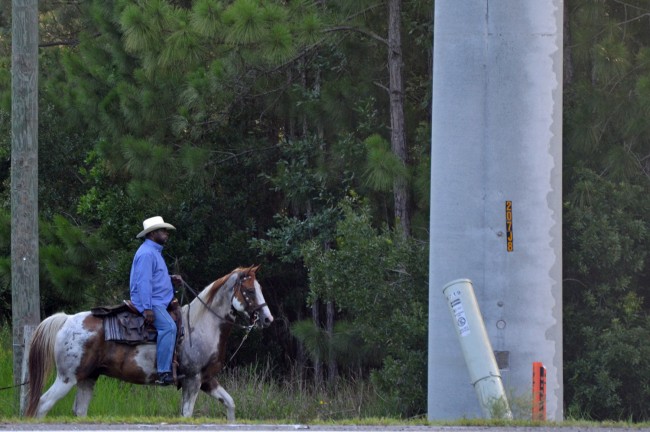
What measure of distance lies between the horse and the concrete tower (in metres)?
2.86

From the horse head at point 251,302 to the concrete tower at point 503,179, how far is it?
252 cm

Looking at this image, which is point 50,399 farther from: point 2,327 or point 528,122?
point 2,327

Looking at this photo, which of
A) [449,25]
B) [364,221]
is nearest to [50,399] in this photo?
[364,221]

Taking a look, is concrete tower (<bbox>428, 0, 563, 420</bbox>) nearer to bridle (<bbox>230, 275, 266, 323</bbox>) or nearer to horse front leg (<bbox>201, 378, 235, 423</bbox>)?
bridle (<bbox>230, 275, 266, 323</bbox>)

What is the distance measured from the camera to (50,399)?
43.4 ft

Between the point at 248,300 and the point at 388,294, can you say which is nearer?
the point at 248,300

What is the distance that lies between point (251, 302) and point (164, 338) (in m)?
1.05

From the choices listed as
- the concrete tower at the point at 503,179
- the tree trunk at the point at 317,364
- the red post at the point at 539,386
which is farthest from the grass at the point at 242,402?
the red post at the point at 539,386

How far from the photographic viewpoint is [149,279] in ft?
41.9

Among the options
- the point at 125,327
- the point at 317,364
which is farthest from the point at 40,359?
the point at 317,364

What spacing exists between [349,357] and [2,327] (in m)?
8.81

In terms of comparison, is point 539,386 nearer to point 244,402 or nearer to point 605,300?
point 605,300

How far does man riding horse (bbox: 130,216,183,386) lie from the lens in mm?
12797

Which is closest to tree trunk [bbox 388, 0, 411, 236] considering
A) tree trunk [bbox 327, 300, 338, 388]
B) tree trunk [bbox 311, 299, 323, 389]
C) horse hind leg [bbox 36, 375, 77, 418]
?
tree trunk [bbox 327, 300, 338, 388]
